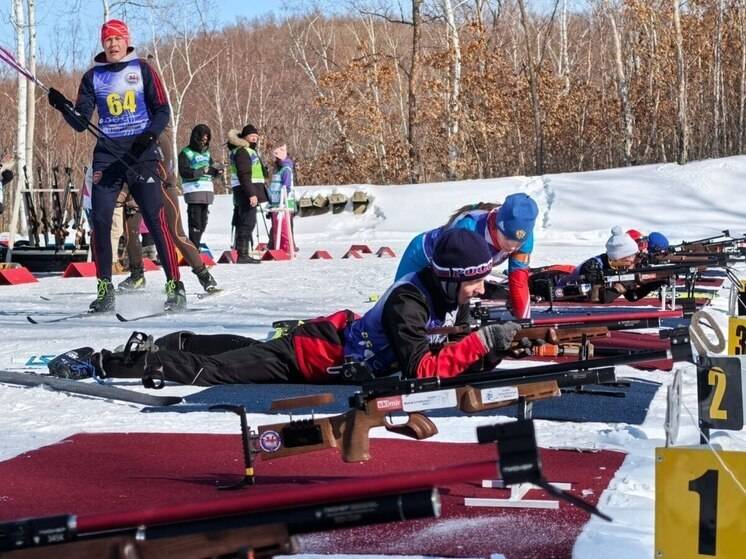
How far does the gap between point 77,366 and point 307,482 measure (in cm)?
255

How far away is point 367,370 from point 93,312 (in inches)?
168

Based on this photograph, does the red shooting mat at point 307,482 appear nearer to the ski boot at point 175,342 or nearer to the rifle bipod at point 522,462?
the rifle bipod at point 522,462

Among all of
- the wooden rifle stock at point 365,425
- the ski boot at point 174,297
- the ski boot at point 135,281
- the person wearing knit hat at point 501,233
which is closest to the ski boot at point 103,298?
the ski boot at point 174,297

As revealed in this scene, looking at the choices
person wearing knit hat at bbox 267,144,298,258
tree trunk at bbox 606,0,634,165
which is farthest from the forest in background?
person wearing knit hat at bbox 267,144,298,258

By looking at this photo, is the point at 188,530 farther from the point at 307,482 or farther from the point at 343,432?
the point at 307,482

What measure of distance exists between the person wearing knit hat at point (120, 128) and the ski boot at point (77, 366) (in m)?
2.61

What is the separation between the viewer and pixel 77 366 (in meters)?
6.18

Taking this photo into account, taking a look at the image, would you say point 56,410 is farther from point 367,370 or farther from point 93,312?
point 93,312

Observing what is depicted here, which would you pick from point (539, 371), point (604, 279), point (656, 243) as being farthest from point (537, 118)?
point (539, 371)

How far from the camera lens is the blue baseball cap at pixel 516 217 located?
20.1ft

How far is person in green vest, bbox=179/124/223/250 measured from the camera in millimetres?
14297

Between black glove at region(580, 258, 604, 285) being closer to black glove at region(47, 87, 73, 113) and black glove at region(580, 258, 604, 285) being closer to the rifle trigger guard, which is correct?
black glove at region(47, 87, 73, 113)

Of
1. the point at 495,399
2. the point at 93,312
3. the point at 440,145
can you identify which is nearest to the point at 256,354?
the point at 495,399

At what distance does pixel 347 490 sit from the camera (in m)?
1.93
